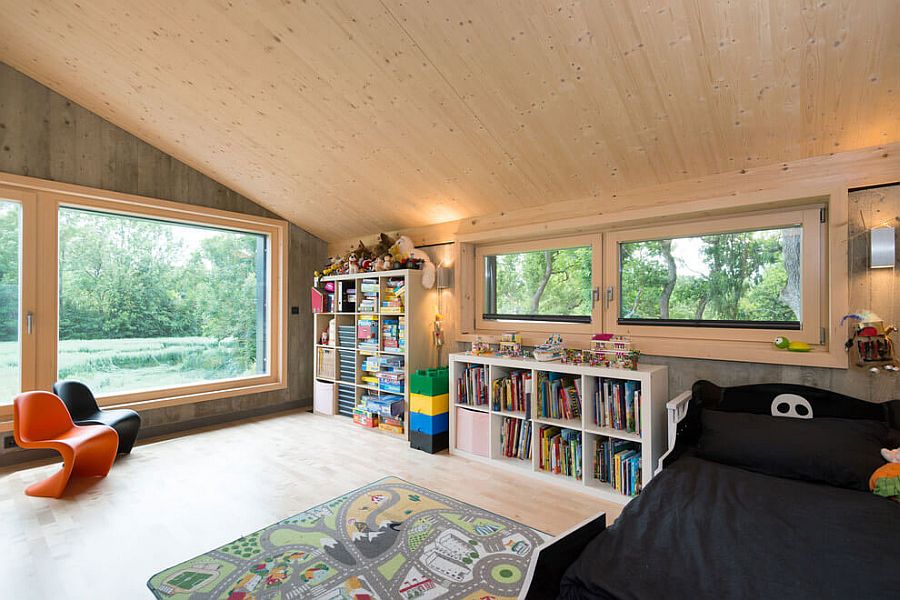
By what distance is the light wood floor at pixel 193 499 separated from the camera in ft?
6.70

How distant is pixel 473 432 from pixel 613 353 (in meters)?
1.28

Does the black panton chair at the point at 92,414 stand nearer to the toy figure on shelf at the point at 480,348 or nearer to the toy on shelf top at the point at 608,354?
the toy figure on shelf at the point at 480,348

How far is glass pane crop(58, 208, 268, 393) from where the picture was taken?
12.2 ft

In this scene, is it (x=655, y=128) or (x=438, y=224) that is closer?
(x=655, y=128)

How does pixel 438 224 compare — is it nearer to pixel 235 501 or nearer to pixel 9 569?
pixel 235 501

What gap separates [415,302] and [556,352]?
1.42 metres

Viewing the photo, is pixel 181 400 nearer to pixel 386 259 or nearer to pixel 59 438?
pixel 59 438

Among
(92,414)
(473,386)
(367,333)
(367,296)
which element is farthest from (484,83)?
(92,414)

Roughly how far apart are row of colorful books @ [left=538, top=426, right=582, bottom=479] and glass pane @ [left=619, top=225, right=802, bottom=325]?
3.10 feet

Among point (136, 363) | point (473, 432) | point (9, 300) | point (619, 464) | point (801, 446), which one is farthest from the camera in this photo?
point (136, 363)

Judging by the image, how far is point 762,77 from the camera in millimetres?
2021

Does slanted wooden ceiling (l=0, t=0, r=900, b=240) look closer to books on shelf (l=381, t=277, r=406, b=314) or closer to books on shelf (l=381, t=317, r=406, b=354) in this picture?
books on shelf (l=381, t=277, r=406, b=314)

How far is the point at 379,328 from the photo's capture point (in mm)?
4359

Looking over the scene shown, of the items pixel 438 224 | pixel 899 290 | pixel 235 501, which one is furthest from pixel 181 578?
pixel 899 290
